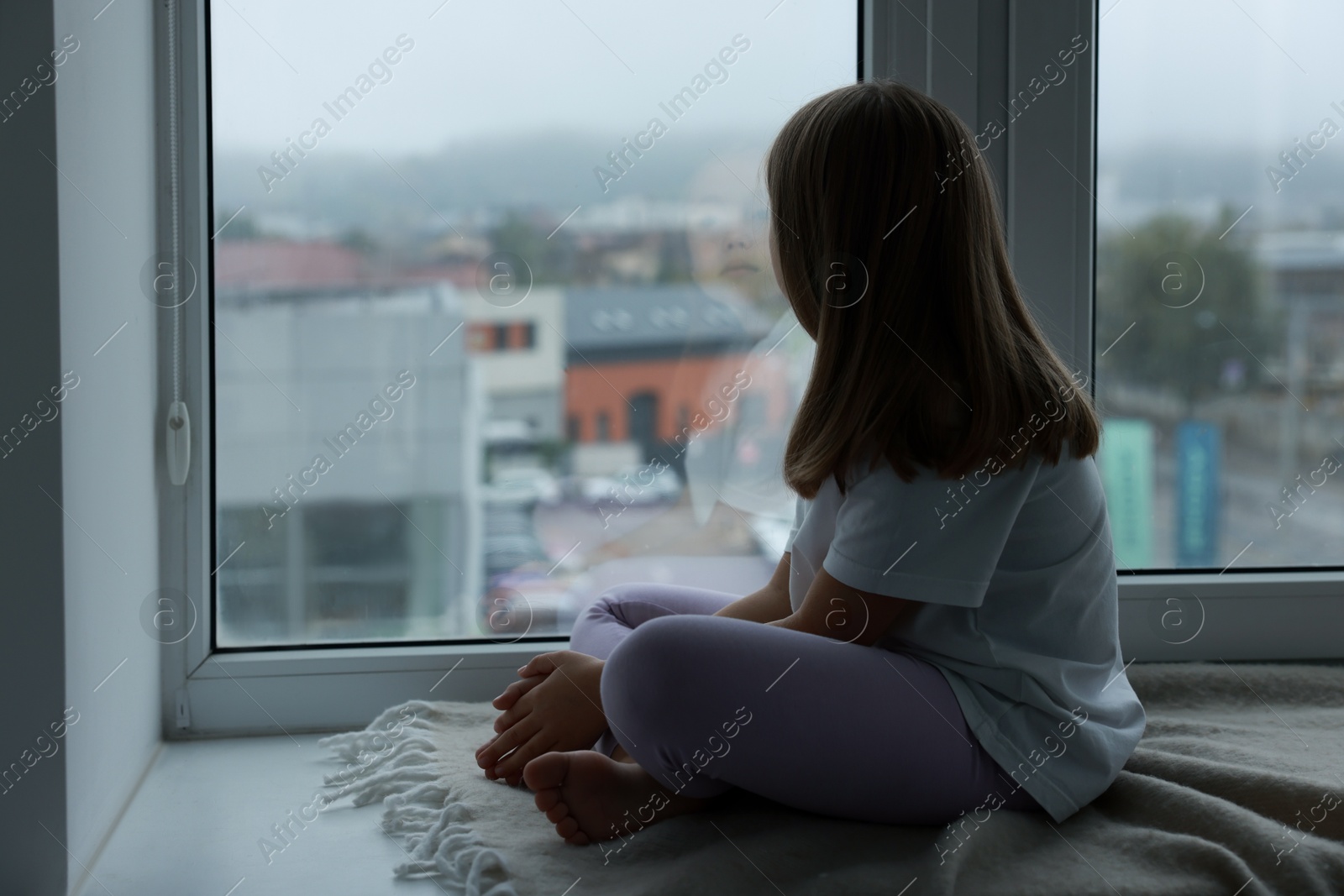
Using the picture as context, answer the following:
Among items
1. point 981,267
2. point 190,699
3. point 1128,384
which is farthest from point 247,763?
point 1128,384

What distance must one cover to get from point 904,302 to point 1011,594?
256mm

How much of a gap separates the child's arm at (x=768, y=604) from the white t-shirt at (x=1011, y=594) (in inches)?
5.8

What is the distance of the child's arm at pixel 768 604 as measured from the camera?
101cm

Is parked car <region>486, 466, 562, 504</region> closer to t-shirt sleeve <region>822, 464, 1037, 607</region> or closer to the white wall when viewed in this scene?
the white wall

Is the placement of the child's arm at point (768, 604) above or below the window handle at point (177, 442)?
below

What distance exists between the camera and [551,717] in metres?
0.94

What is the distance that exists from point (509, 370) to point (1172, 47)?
2.89 ft

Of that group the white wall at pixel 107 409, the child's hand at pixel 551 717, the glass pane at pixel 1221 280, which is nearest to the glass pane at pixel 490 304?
the white wall at pixel 107 409

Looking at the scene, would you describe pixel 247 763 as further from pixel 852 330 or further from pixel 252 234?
pixel 852 330

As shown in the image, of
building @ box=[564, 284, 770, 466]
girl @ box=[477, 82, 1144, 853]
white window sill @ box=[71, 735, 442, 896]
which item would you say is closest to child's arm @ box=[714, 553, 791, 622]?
girl @ box=[477, 82, 1144, 853]

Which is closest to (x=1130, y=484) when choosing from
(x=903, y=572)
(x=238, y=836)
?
(x=903, y=572)

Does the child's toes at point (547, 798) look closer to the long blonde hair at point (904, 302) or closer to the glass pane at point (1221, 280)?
the long blonde hair at point (904, 302)

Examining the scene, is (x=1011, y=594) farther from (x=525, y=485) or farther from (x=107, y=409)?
(x=107, y=409)

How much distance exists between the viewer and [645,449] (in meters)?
1.20
